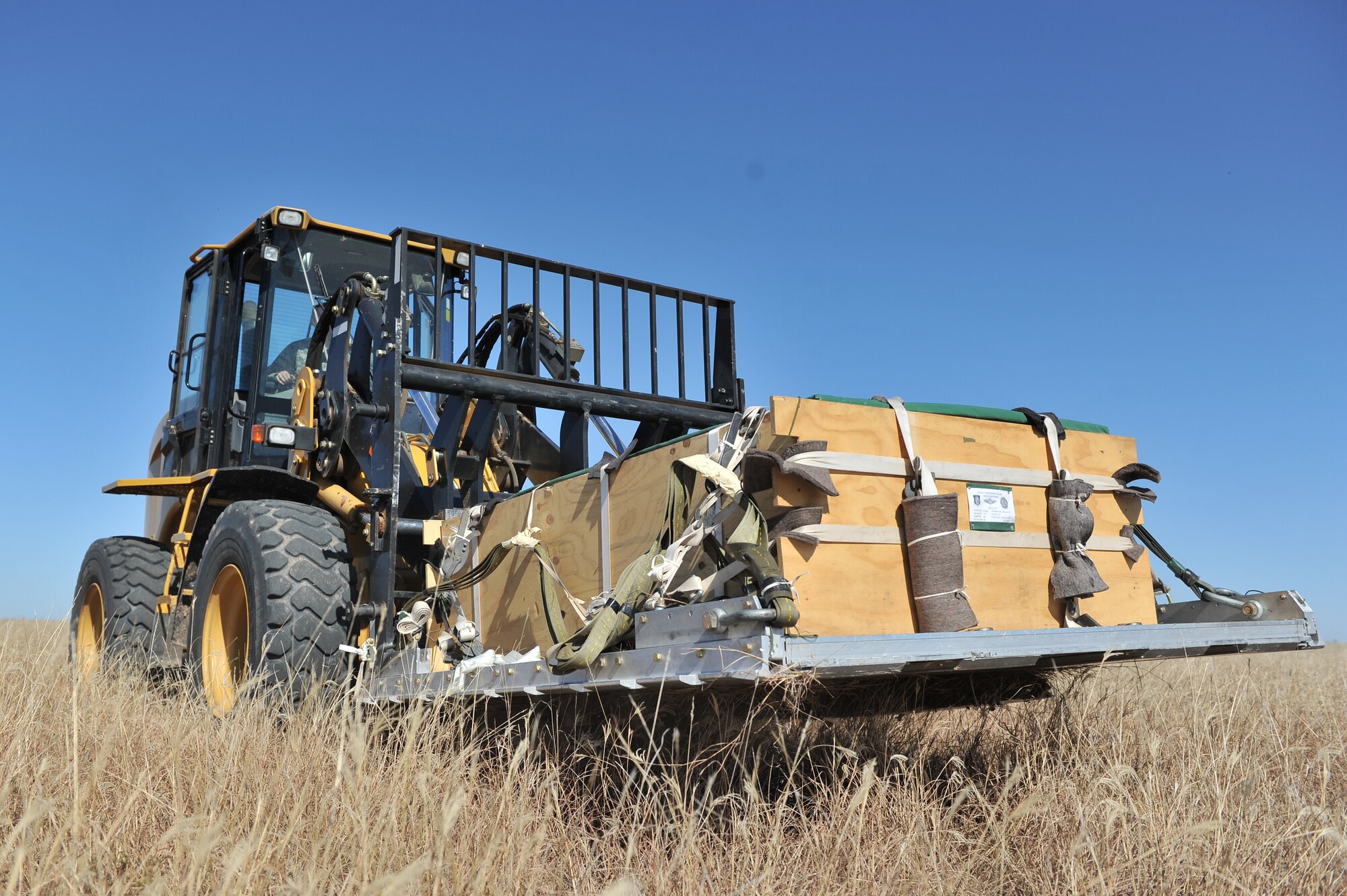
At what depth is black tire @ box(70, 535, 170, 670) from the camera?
5.88 metres

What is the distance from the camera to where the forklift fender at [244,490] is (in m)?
5.25

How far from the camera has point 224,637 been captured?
502 cm

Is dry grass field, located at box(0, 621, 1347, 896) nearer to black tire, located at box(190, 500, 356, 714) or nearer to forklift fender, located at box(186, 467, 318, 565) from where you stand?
black tire, located at box(190, 500, 356, 714)

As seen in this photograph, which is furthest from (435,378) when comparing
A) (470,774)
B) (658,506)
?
(470,774)

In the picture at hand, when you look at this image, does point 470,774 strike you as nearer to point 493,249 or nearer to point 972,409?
point 972,409

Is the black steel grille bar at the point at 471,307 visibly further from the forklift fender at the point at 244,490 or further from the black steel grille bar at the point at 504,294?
the forklift fender at the point at 244,490

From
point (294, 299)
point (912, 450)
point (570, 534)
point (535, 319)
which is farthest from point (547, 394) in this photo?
point (294, 299)

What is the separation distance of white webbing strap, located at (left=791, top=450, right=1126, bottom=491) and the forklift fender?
10.3 feet

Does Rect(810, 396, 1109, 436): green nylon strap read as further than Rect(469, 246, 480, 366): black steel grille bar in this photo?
No

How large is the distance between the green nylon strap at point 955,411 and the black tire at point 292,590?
222 cm

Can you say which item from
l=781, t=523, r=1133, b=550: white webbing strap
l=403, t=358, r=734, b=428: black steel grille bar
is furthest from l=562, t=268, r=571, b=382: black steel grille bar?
l=781, t=523, r=1133, b=550: white webbing strap

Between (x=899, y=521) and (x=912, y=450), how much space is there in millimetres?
220

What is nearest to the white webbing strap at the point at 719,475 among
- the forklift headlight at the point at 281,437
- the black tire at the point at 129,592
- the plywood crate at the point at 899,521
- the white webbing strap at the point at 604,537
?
the plywood crate at the point at 899,521

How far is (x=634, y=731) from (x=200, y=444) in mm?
3795
